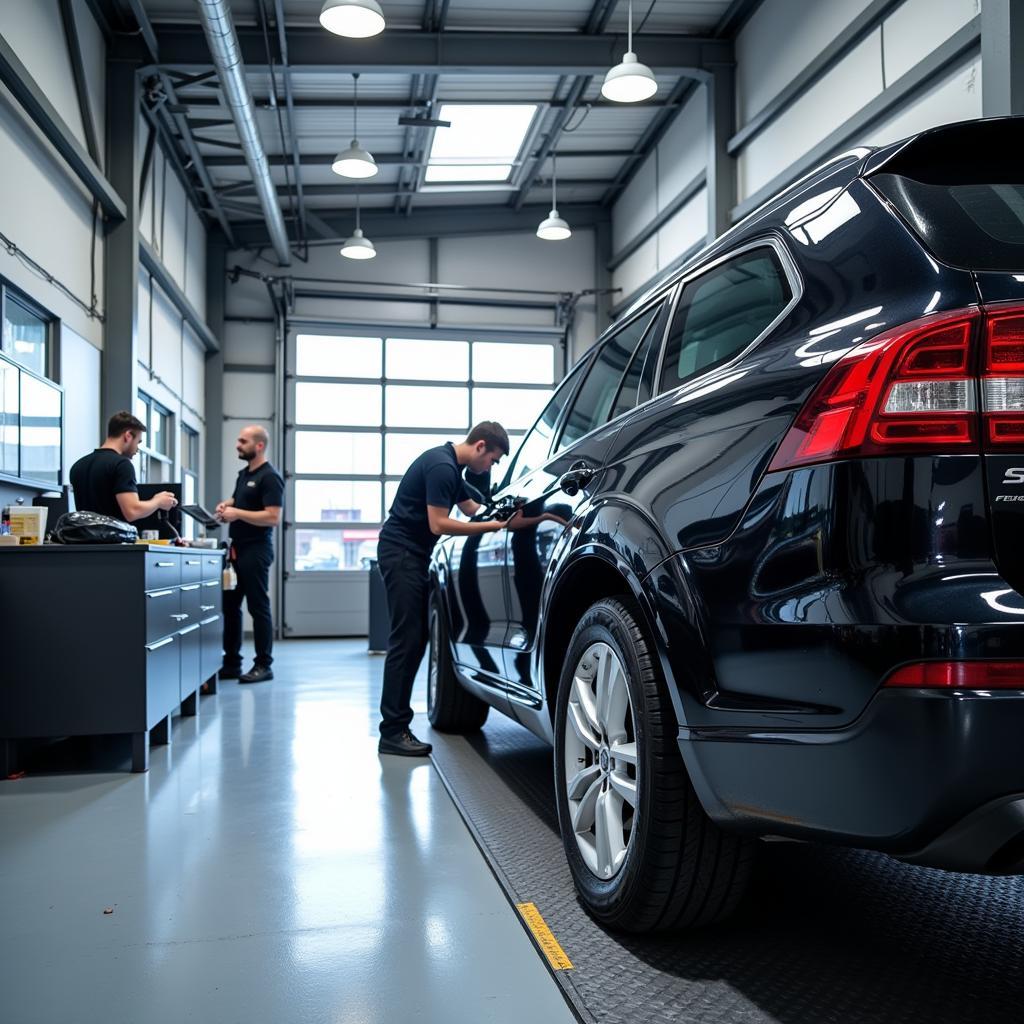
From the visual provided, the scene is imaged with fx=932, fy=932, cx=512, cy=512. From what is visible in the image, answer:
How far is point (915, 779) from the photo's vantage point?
1184 mm

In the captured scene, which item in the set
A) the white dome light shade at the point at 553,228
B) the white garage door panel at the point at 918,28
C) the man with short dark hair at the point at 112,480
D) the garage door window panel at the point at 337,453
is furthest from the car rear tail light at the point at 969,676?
the garage door window panel at the point at 337,453

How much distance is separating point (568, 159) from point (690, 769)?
10.7 meters

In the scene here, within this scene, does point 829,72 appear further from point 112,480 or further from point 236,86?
point 112,480

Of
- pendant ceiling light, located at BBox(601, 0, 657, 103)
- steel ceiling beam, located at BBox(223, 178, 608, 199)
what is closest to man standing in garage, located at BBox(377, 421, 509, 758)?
pendant ceiling light, located at BBox(601, 0, 657, 103)

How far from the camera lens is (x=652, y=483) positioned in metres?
1.79

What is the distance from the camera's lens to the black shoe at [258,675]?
6652 millimetres

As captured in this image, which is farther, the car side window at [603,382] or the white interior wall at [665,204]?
the white interior wall at [665,204]

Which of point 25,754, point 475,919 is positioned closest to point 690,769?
point 475,919

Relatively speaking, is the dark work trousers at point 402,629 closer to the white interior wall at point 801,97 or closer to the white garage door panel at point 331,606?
the white interior wall at point 801,97

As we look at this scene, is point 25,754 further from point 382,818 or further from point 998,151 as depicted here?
point 998,151

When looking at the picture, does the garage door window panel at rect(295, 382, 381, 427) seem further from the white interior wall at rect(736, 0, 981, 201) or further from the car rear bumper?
the car rear bumper

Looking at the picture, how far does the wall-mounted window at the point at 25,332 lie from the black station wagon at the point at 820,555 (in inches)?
189

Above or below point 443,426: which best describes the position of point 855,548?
below

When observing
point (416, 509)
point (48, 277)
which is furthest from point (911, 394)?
point (48, 277)
